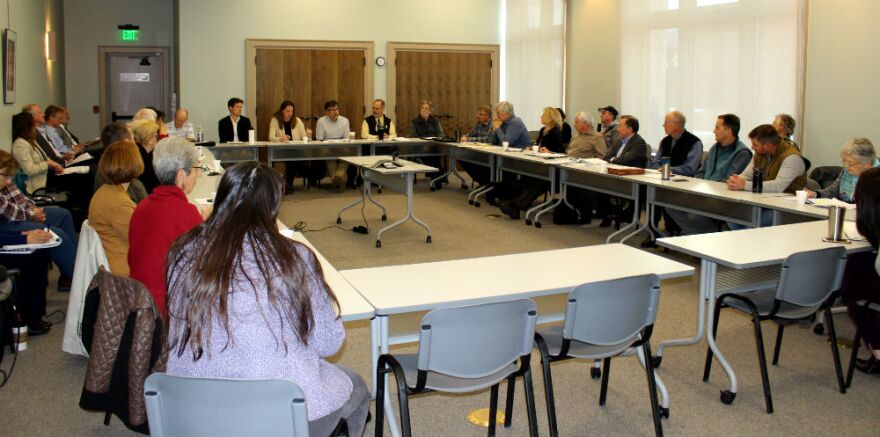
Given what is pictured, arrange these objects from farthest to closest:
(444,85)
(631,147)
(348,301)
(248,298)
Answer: (444,85) → (631,147) → (348,301) → (248,298)

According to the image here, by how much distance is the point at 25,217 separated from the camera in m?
4.79

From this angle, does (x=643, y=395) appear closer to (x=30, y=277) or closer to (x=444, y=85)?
(x=30, y=277)

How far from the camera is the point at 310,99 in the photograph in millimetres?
12203

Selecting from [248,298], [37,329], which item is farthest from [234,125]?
[248,298]

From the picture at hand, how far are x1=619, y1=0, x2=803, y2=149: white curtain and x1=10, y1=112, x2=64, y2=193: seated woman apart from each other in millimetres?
6907

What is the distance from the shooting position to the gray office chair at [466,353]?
258cm

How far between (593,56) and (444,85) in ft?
8.30

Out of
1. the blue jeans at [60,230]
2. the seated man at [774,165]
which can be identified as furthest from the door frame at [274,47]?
the seated man at [774,165]

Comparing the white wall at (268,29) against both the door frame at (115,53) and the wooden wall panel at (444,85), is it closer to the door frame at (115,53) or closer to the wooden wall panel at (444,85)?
the wooden wall panel at (444,85)

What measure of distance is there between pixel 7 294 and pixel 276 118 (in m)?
7.31

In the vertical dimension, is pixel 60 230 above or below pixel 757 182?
below

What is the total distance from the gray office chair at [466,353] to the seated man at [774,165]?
12.4ft

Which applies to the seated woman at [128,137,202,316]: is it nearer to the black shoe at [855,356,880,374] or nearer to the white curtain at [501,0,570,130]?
the black shoe at [855,356,880,374]

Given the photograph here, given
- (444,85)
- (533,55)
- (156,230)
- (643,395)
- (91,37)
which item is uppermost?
(91,37)
